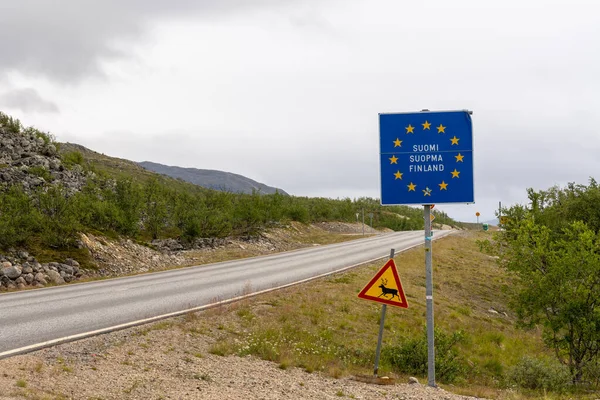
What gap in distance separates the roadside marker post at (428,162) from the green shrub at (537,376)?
417 cm

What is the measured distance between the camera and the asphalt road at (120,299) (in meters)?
9.45

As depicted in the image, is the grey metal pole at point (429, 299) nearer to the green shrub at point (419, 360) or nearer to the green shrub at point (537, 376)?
the green shrub at point (419, 360)

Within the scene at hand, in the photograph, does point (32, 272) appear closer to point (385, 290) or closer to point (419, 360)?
point (419, 360)

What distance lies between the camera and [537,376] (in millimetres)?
11672

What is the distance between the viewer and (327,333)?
11742 mm

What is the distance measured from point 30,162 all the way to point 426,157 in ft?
96.9

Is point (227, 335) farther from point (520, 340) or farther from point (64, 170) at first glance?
point (64, 170)

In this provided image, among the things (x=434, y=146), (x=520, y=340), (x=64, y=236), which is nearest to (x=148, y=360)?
(x=434, y=146)

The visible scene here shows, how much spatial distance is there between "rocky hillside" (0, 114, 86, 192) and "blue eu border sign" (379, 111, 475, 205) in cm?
2428

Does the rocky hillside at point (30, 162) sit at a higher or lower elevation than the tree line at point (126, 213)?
higher

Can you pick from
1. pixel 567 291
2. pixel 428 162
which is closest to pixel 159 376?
pixel 428 162

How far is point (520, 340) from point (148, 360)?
559 inches

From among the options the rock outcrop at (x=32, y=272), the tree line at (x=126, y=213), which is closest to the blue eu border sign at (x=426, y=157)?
the rock outcrop at (x=32, y=272)

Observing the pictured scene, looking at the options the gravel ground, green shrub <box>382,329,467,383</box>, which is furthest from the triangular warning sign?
green shrub <box>382,329,467,383</box>
